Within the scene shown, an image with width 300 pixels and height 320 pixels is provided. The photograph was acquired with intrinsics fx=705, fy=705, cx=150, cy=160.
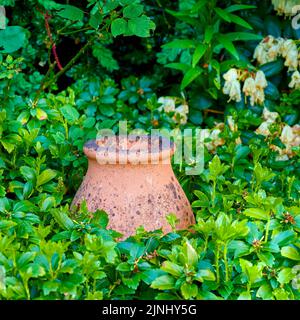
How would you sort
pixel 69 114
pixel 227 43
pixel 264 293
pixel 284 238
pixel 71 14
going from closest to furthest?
pixel 264 293, pixel 284 238, pixel 71 14, pixel 69 114, pixel 227 43

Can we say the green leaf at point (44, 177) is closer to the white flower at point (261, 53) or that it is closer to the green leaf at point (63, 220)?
the green leaf at point (63, 220)

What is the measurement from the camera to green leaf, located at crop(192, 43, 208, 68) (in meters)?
3.27

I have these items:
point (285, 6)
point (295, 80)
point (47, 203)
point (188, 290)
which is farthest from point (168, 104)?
point (188, 290)

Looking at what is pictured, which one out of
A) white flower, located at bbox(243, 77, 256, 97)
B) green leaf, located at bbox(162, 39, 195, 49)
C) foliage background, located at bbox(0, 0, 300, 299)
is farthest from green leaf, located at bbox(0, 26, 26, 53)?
white flower, located at bbox(243, 77, 256, 97)

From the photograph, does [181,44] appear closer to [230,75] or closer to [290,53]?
[230,75]

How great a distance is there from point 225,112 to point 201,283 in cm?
166

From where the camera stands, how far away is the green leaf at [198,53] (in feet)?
10.7

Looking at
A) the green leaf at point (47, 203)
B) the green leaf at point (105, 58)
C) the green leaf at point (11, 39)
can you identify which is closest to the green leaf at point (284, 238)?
the green leaf at point (47, 203)

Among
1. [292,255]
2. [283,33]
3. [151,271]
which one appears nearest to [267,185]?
[292,255]

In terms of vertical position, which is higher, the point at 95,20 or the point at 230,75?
the point at 95,20

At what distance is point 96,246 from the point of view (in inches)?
75.8

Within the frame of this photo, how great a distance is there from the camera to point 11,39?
9.13 ft

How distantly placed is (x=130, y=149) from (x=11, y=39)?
2.51 ft

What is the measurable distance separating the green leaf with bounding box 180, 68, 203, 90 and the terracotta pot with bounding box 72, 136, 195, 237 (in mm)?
973
